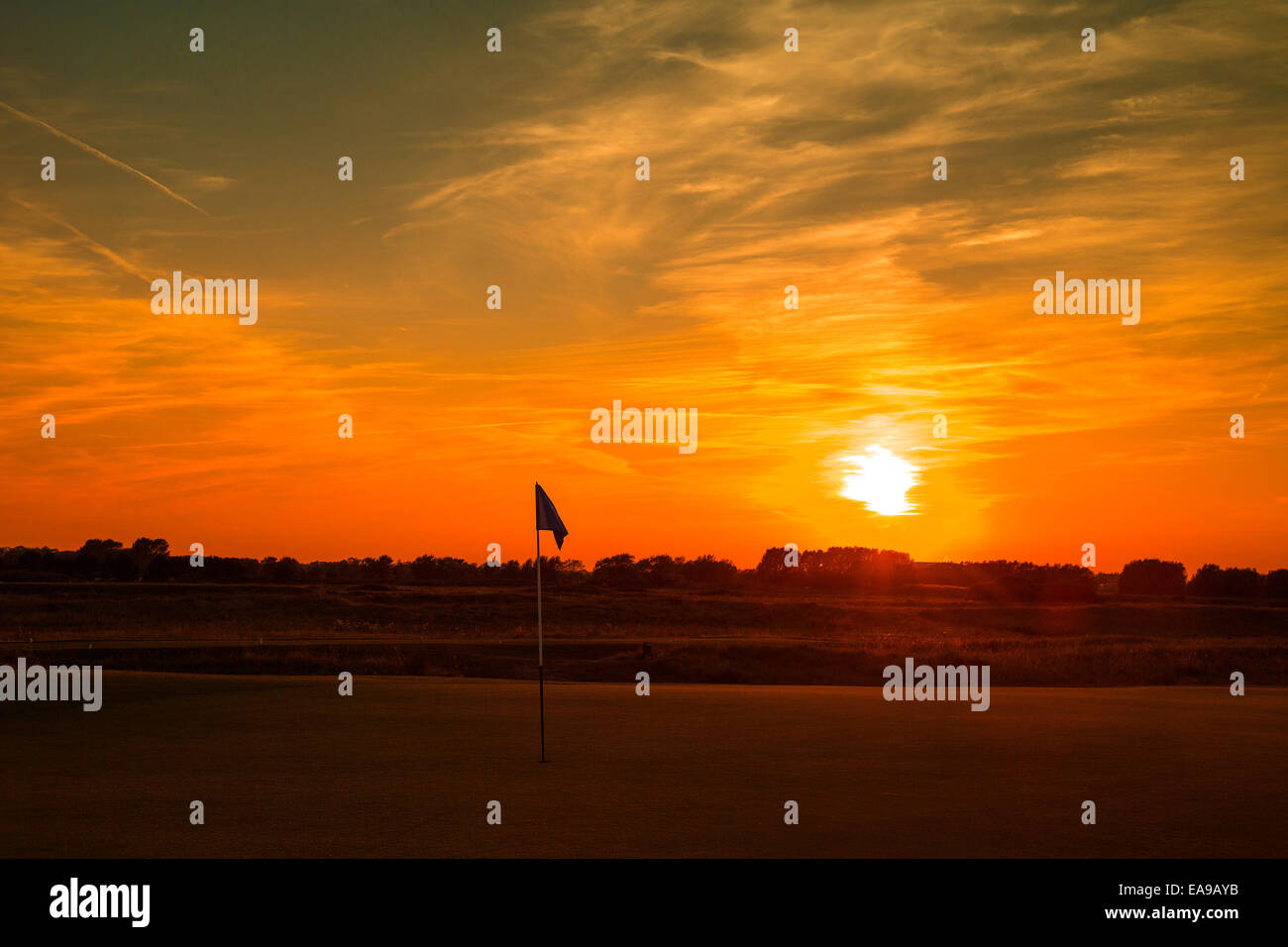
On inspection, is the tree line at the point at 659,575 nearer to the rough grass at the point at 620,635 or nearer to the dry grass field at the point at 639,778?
the rough grass at the point at 620,635

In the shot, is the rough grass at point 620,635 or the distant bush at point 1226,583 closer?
the rough grass at point 620,635

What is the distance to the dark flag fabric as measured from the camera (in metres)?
17.0

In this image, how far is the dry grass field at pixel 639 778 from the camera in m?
10.9

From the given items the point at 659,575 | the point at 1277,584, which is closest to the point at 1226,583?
the point at 1277,584

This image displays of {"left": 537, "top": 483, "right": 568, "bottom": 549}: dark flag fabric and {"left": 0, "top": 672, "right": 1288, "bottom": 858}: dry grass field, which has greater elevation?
{"left": 537, "top": 483, "right": 568, "bottom": 549}: dark flag fabric

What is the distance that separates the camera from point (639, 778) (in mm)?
14602

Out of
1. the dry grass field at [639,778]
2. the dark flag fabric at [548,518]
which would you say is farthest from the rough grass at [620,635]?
the dark flag fabric at [548,518]

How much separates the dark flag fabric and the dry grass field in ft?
11.1

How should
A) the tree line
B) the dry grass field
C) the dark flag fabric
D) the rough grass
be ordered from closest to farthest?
the dry grass field < the dark flag fabric < the rough grass < the tree line

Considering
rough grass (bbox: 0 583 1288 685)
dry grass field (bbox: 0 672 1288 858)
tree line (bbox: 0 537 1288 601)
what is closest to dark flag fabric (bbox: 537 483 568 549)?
dry grass field (bbox: 0 672 1288 858)

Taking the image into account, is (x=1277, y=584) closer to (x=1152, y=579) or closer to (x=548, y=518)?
(x=1152, y=579)

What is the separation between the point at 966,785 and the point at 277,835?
328 inches

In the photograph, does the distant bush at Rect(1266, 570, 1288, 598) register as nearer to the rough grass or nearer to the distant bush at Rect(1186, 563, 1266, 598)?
the distant bush at Rect(1186, 563, 1266, 598)

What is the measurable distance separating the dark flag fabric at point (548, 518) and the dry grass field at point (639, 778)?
11.1ft
